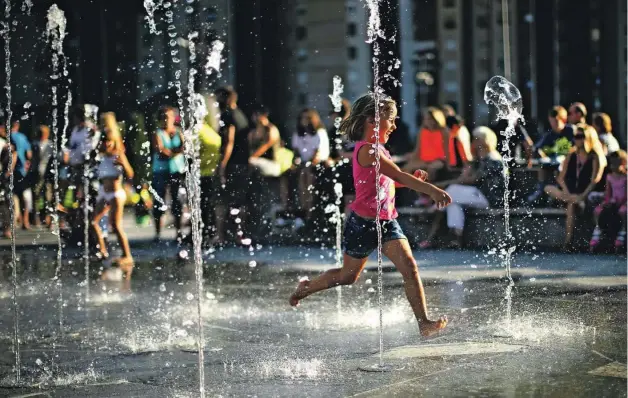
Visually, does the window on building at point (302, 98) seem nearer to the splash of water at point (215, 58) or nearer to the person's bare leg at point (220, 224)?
the splash of water at point (215, 58)

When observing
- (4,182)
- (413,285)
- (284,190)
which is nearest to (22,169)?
(4,182)

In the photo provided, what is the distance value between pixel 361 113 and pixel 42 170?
36.3 ft

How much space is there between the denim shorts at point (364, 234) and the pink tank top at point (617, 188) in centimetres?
573

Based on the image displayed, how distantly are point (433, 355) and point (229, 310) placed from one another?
2.59m

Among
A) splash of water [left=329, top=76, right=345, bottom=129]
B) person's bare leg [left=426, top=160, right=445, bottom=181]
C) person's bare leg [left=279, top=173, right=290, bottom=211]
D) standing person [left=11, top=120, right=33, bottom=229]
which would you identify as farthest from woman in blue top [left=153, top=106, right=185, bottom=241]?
standing person [left=11, top=120, right=33, bottom=229]

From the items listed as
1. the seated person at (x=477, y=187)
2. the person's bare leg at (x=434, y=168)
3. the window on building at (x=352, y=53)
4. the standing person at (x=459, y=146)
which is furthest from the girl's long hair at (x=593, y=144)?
the window on building at (x=352, y=53)

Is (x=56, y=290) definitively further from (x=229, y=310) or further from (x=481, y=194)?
(x=481, y=194)

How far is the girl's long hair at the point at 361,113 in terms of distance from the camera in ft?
21.7

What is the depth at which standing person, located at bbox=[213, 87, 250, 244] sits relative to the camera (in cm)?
1400

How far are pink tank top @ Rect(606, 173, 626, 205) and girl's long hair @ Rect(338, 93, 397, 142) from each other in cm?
589

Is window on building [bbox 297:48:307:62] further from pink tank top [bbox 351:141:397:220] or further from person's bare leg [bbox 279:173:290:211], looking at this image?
pink tank top [bbox 351:141:397:220]

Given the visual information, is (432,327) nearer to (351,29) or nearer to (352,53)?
(352,53)

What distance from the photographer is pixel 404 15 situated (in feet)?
114

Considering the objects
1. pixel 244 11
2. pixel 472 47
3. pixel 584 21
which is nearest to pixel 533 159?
pixel 244 11
